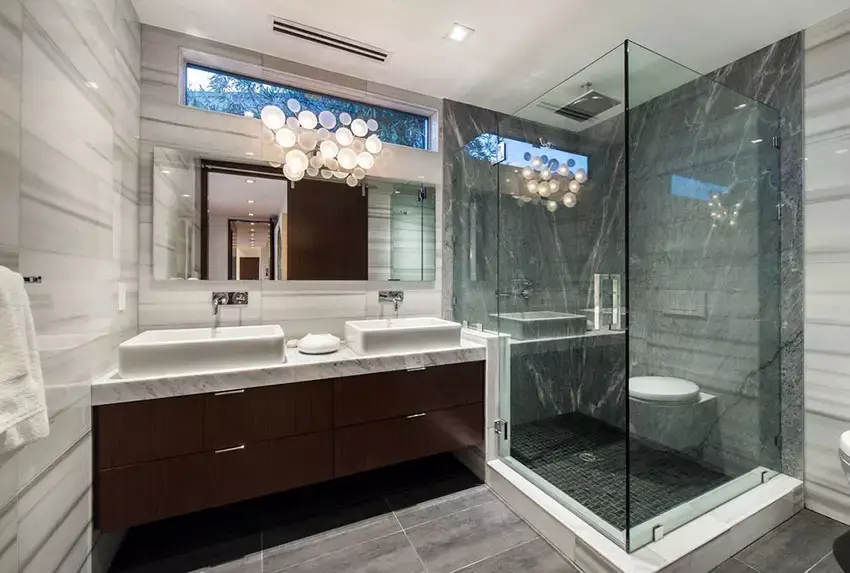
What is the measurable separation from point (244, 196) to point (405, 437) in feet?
5.58

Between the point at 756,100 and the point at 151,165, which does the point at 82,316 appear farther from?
the point at 756,100

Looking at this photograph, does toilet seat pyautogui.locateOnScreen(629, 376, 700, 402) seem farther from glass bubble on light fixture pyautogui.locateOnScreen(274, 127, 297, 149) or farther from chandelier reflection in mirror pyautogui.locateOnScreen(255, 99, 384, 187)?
glass bubble on light fixture pyautogui.locateOnScreen(274, 127, 297, 149)

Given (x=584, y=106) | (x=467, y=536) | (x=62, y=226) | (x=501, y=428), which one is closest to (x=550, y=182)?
(x=584, y=106)

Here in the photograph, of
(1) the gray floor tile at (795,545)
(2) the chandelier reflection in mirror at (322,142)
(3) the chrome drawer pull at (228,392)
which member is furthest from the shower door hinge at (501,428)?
(2) the chandelier reflection in mirror at (322,142)

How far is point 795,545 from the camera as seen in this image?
171cm

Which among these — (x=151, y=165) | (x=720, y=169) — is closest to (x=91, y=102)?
(x=151, y=165)

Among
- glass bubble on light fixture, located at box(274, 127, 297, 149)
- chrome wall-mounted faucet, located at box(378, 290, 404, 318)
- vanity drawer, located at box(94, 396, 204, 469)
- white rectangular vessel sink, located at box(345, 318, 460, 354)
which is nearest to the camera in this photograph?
vanity drawer, located at box(94, 396, 204, 469)

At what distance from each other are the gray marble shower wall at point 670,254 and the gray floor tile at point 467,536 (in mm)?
622

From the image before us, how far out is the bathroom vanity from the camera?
57.4 inches

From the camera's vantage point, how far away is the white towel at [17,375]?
78 centimetres

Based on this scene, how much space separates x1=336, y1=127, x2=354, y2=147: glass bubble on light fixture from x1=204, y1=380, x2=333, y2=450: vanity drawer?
153 centimetres

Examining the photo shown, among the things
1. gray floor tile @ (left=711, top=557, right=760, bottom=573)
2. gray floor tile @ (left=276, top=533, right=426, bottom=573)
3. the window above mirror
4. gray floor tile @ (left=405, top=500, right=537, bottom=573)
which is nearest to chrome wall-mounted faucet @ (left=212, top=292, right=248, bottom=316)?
the window above mirror

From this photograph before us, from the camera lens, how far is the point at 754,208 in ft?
7.34

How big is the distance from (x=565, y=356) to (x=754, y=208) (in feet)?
4.94
